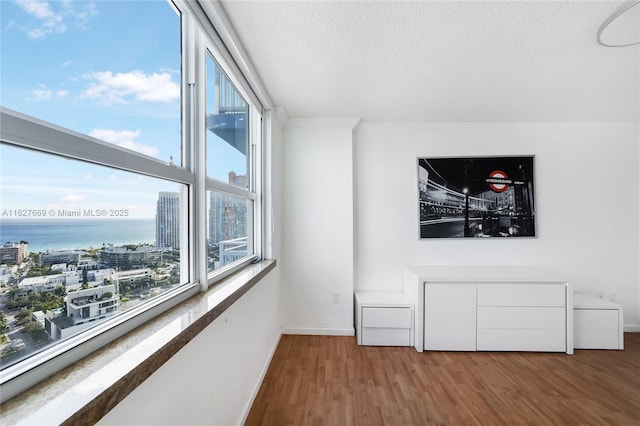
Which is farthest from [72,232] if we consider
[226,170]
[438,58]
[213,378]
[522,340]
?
[522,340]

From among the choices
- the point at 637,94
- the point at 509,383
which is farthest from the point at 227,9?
the point at 637,94

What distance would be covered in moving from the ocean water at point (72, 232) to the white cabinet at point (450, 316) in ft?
7.88

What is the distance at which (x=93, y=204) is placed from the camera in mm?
806

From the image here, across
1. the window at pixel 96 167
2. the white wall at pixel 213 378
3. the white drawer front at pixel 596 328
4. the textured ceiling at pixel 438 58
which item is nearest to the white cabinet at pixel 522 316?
the white drawer front at pixel 596 328

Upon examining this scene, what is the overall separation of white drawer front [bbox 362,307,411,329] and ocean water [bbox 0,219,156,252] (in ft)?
7.21

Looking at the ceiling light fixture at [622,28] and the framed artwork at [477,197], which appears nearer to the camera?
the ceiling light fixture at [622,28]

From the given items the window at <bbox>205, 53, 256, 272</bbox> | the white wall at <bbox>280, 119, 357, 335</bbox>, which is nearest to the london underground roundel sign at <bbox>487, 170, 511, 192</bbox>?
the white wall at <bbox>280, 119, 357, 335</bbox>

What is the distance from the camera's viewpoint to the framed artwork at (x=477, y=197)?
121 inches

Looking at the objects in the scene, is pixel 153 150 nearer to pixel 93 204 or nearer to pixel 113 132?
pixel 113 132

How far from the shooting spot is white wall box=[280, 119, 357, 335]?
2.98 metres

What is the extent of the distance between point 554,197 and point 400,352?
2.48m

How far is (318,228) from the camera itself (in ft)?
9.86

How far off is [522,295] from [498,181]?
1273 millimetres

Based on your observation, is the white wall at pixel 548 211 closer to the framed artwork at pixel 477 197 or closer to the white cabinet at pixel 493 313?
the framed artwork at pixel 477 197
